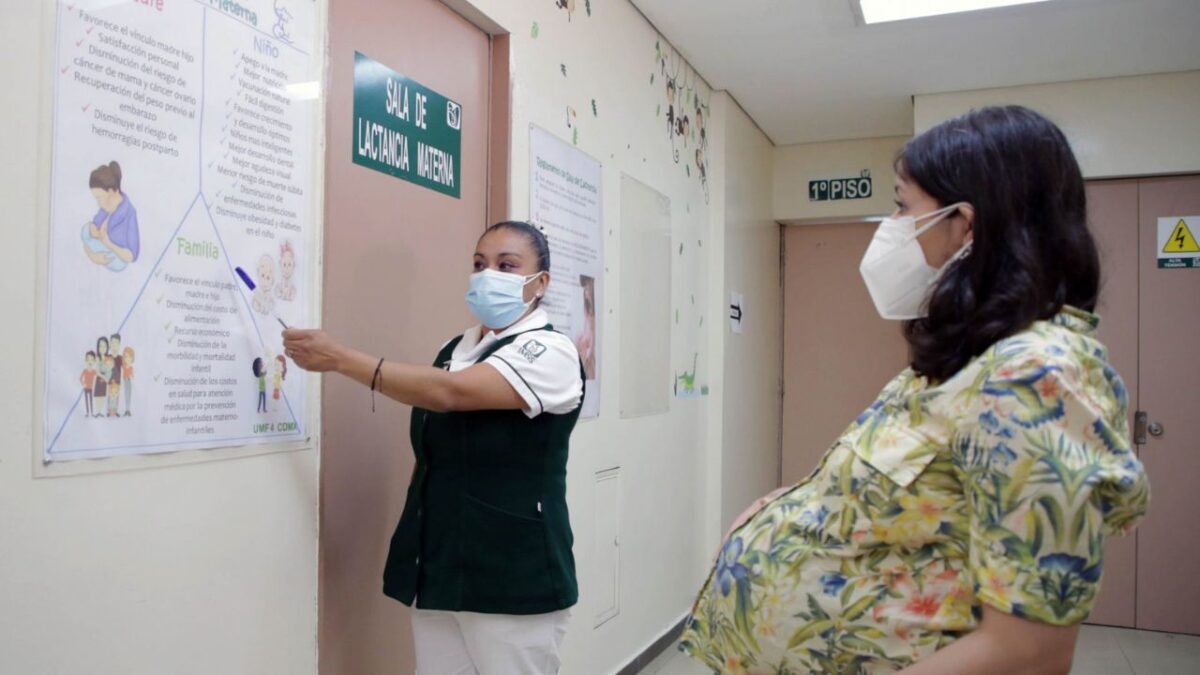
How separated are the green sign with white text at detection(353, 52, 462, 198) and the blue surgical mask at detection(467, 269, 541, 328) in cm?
44

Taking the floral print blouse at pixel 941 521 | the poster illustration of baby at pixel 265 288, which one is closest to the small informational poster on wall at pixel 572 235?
the poster illustration of baby at pixel 265 288

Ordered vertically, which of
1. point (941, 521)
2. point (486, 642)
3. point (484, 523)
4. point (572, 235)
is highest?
point (572, 235)

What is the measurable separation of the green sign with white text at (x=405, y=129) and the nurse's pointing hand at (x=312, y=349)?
59cm

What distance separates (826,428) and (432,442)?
4.72 metres

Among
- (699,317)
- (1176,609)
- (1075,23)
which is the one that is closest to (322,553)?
(699,317)

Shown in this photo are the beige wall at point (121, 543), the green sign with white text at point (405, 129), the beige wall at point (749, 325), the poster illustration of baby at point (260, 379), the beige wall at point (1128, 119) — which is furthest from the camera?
Answer: the beige wall at point (749, 325)

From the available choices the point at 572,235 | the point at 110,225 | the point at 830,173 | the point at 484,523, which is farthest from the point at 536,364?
the point at 830,173

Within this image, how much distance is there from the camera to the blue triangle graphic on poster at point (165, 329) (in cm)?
131

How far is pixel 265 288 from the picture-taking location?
169 centimetres

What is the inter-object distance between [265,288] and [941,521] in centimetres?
128

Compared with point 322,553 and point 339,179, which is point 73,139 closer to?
point 339,179

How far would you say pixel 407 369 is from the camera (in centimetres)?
160

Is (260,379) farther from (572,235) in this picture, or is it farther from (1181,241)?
(1181,241)

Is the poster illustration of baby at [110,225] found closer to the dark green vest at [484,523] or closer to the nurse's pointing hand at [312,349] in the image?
the nurse's pointing hand at [312,349]
